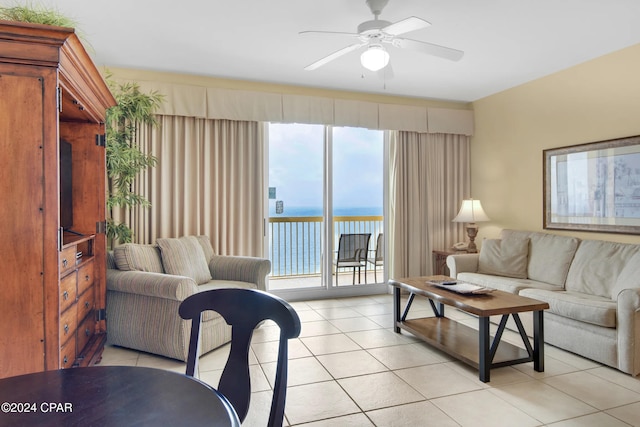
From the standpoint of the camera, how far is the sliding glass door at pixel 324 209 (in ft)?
15.9

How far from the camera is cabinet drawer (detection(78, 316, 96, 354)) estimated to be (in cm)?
263

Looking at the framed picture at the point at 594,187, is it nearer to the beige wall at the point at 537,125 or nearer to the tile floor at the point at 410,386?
the beige wall at the point at 537,125

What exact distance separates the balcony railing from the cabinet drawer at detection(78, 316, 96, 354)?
89.3 inches

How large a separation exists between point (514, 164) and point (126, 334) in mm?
4482

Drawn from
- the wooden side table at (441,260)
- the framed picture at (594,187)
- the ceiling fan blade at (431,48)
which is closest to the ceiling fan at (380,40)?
the ceiling fan blade at (431,48)

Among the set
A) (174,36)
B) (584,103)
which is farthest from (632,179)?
(174,36)

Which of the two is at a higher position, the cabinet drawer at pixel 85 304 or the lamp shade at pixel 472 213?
the lamp shade at pixel 472 213

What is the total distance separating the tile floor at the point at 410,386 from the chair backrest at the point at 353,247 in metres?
1.56

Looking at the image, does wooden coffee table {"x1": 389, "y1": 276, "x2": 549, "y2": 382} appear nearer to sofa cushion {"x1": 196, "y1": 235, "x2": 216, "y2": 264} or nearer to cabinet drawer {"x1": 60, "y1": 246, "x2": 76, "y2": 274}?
sofa cushion {"x1": 196, "y1": 235, "x2": 216, "y2": 264}

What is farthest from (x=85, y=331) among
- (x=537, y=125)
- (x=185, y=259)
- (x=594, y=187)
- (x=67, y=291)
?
(x=537, y=125)

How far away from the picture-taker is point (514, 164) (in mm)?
4805

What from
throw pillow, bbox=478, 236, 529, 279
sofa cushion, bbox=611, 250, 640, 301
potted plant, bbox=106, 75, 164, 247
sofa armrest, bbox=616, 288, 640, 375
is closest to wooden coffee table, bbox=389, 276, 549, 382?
sofa armrest, bbox=616, 288, 640, 375

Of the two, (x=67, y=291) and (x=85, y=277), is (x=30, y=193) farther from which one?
(x=85, y=277)

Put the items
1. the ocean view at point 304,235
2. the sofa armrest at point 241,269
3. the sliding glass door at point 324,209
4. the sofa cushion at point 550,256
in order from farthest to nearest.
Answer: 1. the ocean view at point 304,235
2. the sliding glass door at point 324,209
3. the sofa cushion at point 550,256
4. the sofa armrest at point 241,269
